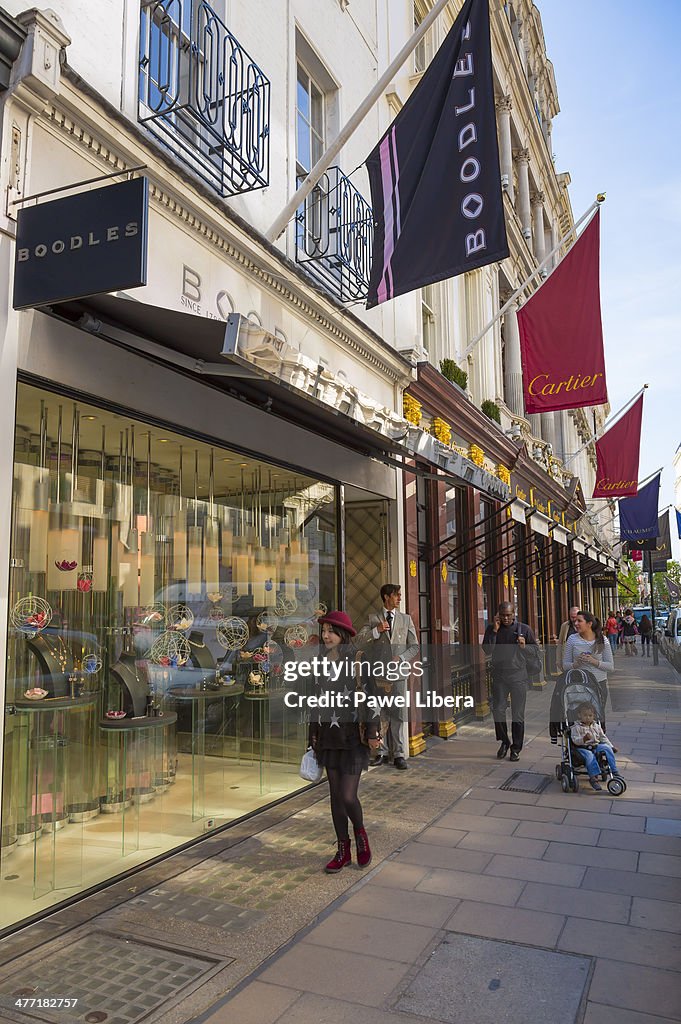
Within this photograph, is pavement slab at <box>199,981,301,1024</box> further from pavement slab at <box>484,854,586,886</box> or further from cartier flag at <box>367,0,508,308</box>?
cartier flag at <box>367,0,508,308</box>

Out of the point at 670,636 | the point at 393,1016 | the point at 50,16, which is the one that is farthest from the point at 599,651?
the point at 670,636

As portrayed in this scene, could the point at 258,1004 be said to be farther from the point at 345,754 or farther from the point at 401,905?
the point at 345,754

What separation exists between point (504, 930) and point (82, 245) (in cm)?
447

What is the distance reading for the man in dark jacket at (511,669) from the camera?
9.19 m

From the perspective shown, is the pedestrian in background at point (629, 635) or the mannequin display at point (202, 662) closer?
the mannequin display at point (202, 662)

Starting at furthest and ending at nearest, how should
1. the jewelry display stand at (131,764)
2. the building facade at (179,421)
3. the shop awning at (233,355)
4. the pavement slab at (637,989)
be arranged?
the jewelry display stand at (131,764) < the shop awning at (233,355) < the building facade at (179,421) < the pavement slab at (637,989)

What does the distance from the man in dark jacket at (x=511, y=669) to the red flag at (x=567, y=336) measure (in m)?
4.43

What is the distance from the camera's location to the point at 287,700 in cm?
794

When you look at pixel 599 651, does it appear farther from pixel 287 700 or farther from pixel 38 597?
pixel 38 597

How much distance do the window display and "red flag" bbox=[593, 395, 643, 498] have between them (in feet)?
47.0

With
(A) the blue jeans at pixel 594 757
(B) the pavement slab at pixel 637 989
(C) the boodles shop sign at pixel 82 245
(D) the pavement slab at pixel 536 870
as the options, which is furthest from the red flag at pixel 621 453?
(C) the boodles shop sign at pixel 82 245

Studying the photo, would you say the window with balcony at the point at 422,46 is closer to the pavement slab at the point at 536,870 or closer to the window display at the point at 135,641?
the window display at the point at 135,641

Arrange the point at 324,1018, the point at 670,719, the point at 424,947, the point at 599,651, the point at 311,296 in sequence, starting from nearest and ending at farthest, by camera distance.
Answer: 1. the point at 324,1018
2. the point at 424,947
3. the point at 311,296
4. the point at 599,651
5. the point at 670,719

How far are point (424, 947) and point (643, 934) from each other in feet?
4.19
